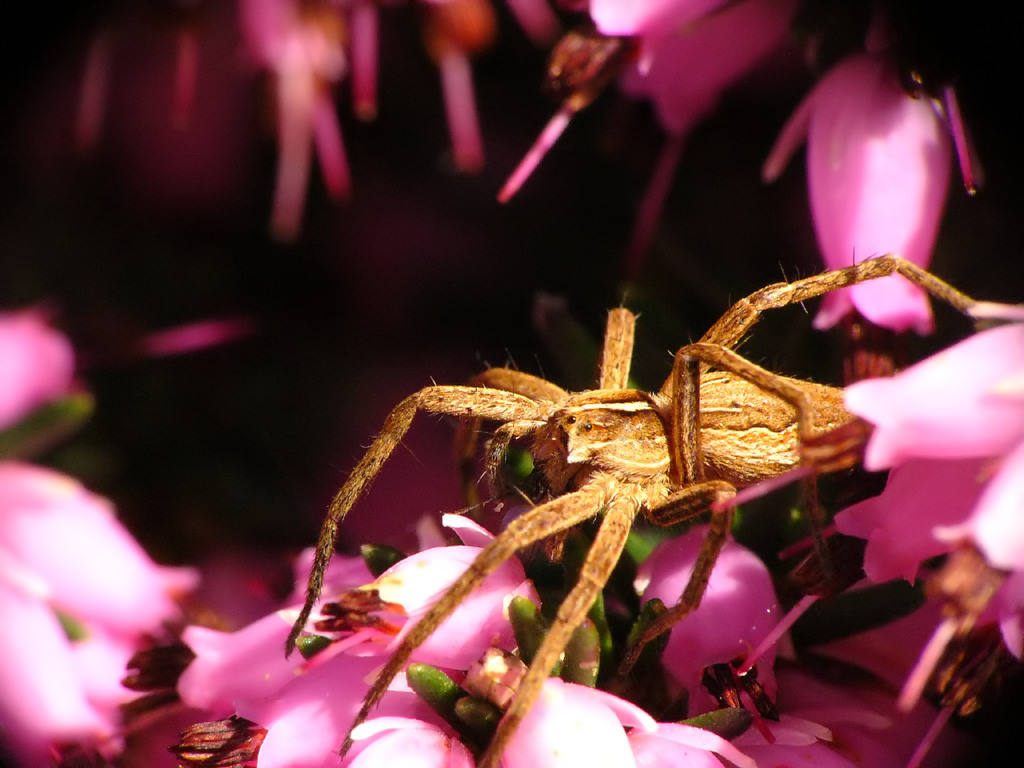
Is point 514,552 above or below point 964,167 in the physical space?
below

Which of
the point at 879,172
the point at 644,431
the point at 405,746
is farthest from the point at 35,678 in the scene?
the point at 879,172

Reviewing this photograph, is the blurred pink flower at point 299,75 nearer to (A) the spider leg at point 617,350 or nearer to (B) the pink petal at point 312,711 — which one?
(A) the spider leg at point 617,350

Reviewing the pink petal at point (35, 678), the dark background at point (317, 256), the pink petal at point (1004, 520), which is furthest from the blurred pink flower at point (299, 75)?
the pink petal at point (1004, 520)

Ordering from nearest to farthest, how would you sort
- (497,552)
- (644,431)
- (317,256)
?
1. (497,552)
2. (644,431)
3. (317,256)

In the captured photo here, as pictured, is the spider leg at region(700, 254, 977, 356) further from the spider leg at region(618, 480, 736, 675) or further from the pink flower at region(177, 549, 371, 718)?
the pink flower at region(177, 549, 371, 718)

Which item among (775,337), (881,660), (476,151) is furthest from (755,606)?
(476,151)

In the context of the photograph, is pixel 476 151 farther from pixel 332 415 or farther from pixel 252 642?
pixel 252 642

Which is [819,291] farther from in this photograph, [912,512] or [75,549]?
[75,549]
